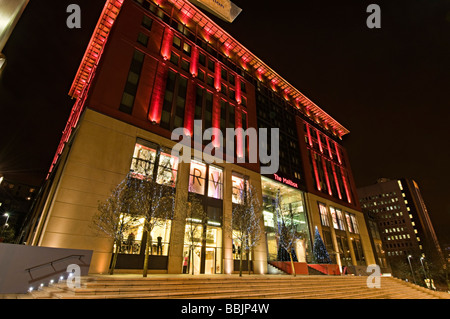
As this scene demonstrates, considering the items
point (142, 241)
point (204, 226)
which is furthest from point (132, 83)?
point (204, 226)

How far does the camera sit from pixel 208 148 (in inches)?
1053

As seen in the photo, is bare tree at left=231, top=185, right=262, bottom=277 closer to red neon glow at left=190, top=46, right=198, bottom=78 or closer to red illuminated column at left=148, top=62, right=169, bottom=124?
red illuminated column at left=148, top=62, right=169, bottom=124

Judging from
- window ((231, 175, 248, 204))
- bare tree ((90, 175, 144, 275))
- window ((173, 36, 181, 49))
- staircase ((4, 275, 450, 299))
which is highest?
window ((173, 36, 181, 49))

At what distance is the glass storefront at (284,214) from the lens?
31.5 meters

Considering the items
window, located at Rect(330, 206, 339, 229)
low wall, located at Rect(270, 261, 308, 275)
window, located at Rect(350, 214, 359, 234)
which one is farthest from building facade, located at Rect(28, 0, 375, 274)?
low wall, located at Rect(270, 261, 308, 275)

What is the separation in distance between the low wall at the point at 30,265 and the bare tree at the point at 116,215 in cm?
294

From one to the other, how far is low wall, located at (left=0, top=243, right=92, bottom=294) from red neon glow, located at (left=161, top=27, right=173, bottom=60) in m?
23.5

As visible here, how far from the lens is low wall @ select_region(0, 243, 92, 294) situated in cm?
1074

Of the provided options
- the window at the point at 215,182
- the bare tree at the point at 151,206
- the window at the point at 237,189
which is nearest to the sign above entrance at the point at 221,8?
the bare tree at the point at 151,206

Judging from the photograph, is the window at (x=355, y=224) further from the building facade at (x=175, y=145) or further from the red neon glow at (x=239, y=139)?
the red neon glow at (x=239, y=139)

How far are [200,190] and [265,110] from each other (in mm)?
22800

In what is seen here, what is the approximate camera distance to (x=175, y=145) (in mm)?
24125

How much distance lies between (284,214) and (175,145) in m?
22.5
